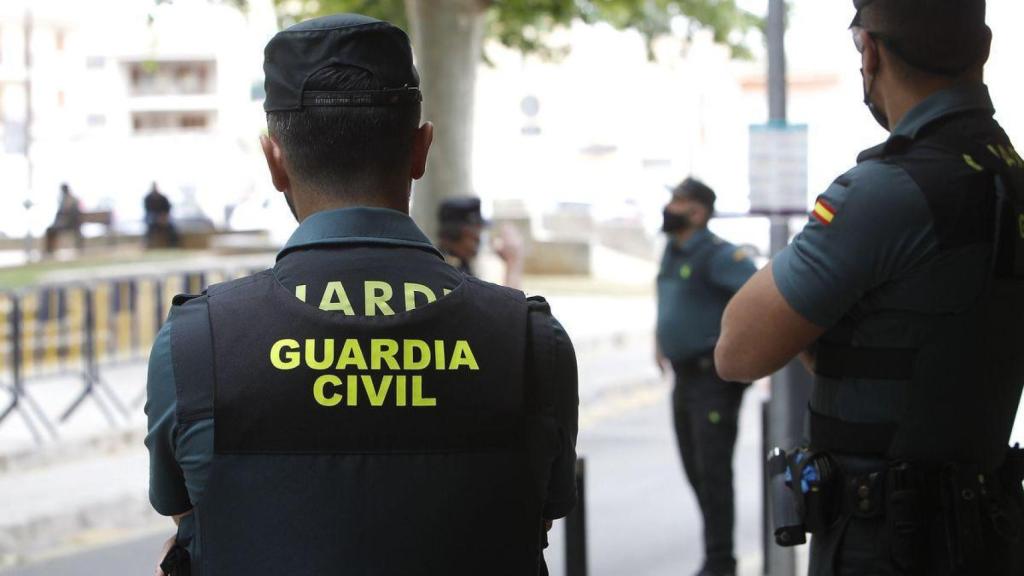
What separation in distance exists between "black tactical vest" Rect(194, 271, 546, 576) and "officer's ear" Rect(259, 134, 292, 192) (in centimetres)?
22

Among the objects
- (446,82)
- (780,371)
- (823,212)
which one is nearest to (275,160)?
(823,212)

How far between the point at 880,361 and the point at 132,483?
24.7 ft

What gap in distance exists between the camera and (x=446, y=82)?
40.8ft

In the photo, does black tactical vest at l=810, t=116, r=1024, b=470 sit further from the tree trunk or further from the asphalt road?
the tree trunk

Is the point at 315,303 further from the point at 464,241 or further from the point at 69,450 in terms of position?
the point at 69,450

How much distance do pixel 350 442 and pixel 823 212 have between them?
1.13m

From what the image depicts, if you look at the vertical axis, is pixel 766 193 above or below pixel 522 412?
above

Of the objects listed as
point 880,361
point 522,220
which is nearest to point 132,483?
point 880,361

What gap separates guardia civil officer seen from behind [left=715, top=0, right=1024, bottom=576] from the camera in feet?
8.39

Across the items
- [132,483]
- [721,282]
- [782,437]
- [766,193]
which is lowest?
[132,483]

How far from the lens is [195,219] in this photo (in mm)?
39406

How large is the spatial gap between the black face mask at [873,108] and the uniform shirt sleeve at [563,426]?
1070 millimetres

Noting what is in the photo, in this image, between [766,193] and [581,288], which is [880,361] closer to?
[766,193]

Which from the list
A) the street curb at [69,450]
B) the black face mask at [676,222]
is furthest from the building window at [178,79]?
the black face mask at [676,222]
